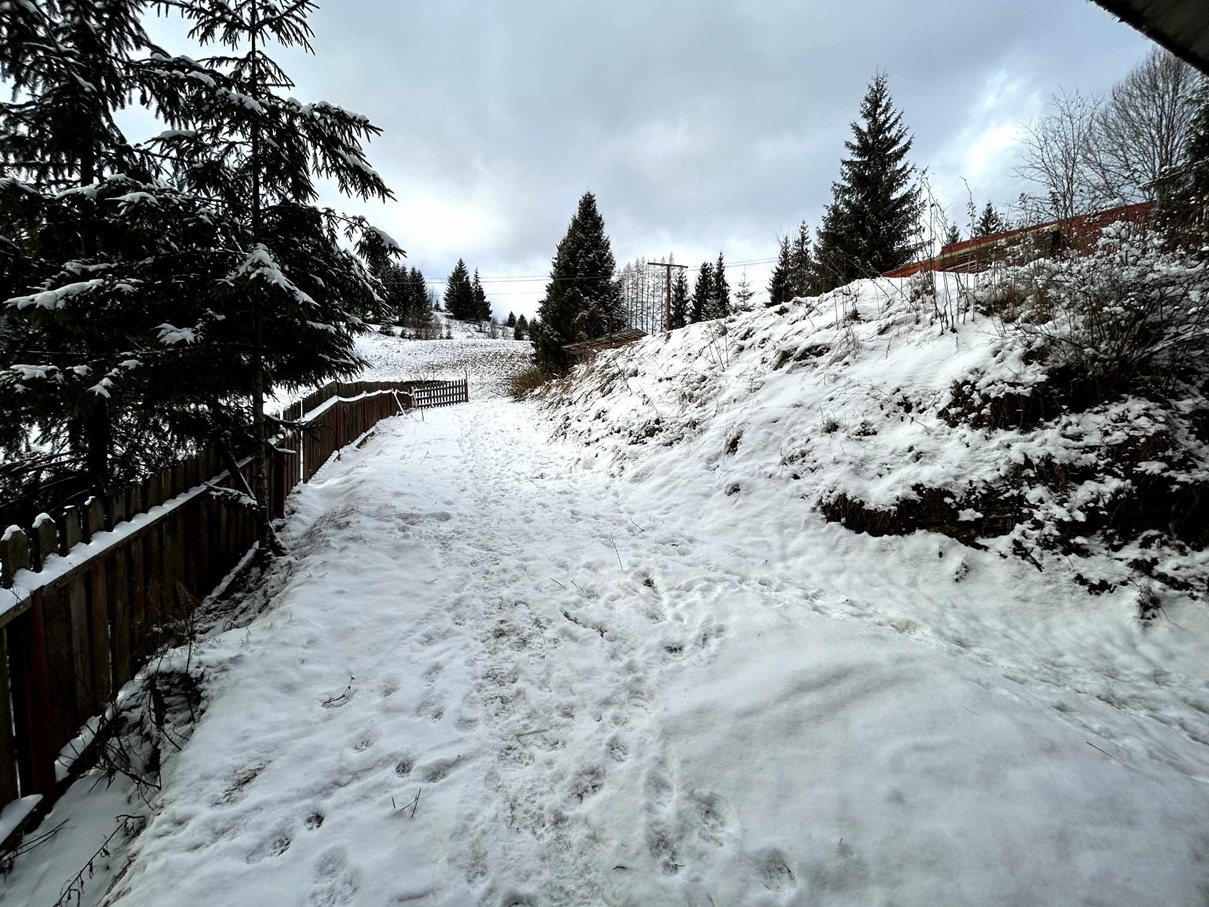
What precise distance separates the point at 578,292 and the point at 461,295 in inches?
2090

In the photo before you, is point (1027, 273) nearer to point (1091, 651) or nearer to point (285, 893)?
point (1091, 651)

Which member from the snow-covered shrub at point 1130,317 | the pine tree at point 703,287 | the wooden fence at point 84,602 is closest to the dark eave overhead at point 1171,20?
the snow-covered shrub at point 1130,317

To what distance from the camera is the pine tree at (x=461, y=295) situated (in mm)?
66750

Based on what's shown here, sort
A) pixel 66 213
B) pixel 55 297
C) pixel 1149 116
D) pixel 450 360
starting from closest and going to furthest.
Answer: pixel 55 297 → pixel 66 213 → pixel 1149 116 → pixel 450 360

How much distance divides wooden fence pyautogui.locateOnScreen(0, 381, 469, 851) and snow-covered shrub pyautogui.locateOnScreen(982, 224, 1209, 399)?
709cm

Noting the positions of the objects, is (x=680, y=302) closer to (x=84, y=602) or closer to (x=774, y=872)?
(x=84, y=602)

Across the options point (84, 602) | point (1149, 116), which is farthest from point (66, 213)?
point (1149, 116)

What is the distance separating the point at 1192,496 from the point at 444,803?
16.3 feet

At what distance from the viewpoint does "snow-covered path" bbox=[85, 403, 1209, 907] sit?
1.73 meters

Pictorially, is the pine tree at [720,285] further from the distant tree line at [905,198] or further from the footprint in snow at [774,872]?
the footprint in snow at [774,872]

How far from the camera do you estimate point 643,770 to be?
221cm

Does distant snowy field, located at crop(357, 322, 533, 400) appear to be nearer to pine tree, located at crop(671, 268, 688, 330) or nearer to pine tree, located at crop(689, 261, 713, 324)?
pine tree, located at crop(671, 268, 688, 330)

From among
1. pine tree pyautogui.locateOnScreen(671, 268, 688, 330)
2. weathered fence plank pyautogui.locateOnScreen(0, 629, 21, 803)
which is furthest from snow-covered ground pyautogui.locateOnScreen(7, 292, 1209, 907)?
pine tree pyautogui.locateOnScreen(671, 268, 688, 330)

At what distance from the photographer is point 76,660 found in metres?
2.52
